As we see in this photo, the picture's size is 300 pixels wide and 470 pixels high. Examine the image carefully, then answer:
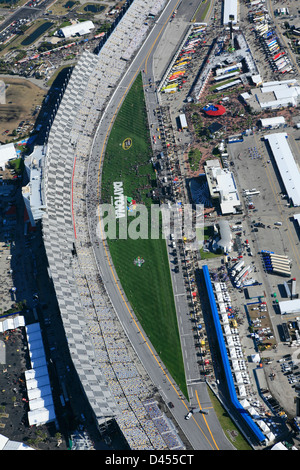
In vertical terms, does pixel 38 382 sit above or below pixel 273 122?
→ below

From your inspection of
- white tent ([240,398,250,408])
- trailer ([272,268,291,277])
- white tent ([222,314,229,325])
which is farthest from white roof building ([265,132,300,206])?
white tent ([240,398,250,408])

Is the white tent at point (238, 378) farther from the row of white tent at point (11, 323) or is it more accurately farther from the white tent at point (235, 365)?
the row of white tent at point (11, 323)

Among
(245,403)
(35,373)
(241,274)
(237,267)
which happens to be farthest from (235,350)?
(35,373)

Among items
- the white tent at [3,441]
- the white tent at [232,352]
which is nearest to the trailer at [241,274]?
the white tent at [232,352]

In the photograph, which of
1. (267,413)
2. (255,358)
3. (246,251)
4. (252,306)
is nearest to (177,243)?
(246,251)

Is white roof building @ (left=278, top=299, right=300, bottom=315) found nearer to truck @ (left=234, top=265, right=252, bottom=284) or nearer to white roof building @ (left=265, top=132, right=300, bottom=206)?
truck @ (left=234, top=265, right=252, bottom=284)

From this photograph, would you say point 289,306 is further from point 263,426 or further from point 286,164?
point 286,164
